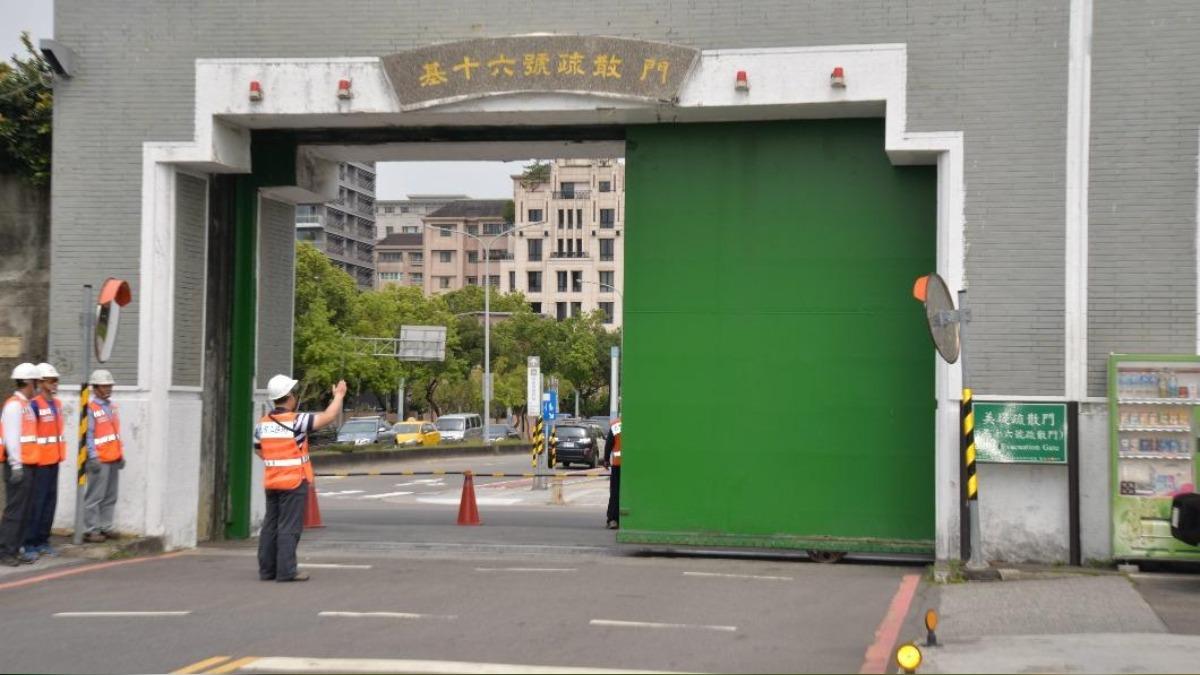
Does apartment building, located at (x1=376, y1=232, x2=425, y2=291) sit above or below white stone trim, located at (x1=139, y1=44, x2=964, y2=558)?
above

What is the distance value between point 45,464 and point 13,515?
0.62 m

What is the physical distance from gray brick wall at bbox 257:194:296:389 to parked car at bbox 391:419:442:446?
4118 cm

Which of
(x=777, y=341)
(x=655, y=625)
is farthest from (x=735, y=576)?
(x=655, y=625)

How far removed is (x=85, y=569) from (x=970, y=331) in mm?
9047

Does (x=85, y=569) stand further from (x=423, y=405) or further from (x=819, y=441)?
(x=423, y=405)

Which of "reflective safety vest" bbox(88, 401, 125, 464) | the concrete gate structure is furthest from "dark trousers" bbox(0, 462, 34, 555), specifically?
the concrete gate structure

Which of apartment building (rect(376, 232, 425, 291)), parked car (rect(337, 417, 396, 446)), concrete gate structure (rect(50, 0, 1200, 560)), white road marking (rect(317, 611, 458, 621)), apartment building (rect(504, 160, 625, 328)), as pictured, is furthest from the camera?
apartment building (rect(376, 232, 425, 291))

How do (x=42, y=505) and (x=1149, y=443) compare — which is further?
(x=42, y=505)

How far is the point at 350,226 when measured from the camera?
462 ft

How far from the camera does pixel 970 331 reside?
50.4ft

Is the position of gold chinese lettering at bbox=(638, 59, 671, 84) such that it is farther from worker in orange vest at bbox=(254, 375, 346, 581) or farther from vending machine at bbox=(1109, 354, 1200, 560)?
vending machine at bbox=(1109, 354, 1200, 560)

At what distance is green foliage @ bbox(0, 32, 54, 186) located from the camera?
1756 centimetres

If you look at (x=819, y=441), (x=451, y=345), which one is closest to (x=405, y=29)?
(x=819, y=441)

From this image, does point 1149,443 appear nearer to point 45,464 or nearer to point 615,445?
point 615,445
